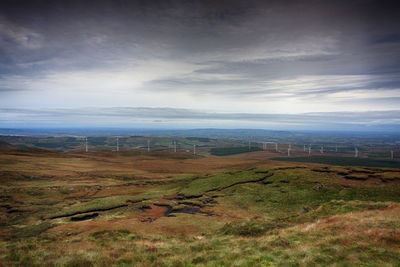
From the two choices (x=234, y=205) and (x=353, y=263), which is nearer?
(x=353, y=263)


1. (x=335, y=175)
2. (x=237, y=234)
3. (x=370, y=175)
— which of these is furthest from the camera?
(x=335, y=175)

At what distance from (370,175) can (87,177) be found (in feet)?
302

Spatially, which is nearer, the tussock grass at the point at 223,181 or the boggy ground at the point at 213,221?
the boggy ground at the point at 213,221

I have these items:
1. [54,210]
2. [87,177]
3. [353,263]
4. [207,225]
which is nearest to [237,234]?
[207,225]

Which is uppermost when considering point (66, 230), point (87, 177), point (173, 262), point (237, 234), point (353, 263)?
point (353, 263)

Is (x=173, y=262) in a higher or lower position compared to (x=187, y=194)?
higher

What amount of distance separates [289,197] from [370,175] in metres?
23.0

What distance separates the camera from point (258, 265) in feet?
41.6

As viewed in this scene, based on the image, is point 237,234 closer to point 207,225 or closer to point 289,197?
point 207,225

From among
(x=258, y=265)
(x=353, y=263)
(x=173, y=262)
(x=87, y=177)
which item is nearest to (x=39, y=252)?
(x=173, y=262)

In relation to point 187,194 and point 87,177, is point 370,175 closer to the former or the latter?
point 187,194

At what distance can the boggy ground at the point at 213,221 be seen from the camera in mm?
14398

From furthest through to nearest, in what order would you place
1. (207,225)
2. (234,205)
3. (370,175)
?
(370,175) < (234,205) < (207,225)

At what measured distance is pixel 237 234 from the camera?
913 inches
